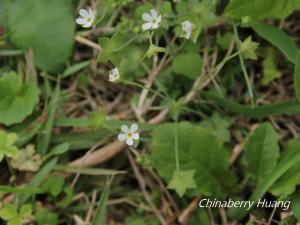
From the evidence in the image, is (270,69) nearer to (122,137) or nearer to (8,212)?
(122,137)

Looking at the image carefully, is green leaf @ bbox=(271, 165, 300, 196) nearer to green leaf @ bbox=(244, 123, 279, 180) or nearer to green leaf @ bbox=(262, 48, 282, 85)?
green leaf @ bbox=(244, 123, 279, 180)

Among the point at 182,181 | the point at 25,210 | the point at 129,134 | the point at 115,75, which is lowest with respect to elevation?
the point at 25,210

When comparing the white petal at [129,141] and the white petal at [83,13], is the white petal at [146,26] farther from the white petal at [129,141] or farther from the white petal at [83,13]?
the white petal at [129,141]

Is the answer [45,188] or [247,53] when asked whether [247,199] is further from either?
[45,188]

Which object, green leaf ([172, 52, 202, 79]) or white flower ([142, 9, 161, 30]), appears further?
green leaf ([172, 52, 202, 79])

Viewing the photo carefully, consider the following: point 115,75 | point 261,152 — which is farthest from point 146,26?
point 261,152

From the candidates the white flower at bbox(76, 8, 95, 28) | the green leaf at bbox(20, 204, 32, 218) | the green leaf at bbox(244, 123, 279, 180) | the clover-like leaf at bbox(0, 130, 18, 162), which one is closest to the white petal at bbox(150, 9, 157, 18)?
the white flower at bbox(76, 8, 95, 28)
